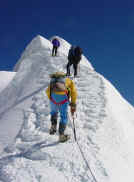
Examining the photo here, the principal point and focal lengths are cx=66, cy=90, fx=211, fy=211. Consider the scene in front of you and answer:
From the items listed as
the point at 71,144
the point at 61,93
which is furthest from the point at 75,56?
the point at 71,144

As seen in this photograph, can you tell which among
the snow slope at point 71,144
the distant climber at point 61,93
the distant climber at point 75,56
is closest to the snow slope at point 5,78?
the distant climber at point 75,56

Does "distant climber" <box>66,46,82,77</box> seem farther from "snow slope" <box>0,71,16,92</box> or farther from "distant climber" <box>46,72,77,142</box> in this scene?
"distant climber" <box>46,72,77,142</box>

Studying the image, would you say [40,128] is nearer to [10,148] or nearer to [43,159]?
[10,148]

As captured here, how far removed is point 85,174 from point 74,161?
45cm

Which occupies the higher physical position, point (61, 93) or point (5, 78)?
point (5, 78)

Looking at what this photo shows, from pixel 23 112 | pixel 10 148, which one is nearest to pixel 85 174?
pixel 10 148

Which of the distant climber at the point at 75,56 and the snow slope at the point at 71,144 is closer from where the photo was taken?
the snow slope at the point at 71,144

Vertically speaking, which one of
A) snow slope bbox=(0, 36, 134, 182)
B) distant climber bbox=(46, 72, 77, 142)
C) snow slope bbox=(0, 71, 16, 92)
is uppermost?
snow slope bbox=(0, 71, 16, 92)

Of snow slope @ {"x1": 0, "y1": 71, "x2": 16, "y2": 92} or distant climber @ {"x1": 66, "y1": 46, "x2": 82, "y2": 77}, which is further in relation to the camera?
snow slope @ {"x1": 0, "y1": 71, "x2": 16, "y2": 92}

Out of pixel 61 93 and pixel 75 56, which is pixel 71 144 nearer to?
pixel 61 93

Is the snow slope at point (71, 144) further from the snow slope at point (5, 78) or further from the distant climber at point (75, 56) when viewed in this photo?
the snow slope at point (5, 78)

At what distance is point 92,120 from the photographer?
6750 mm

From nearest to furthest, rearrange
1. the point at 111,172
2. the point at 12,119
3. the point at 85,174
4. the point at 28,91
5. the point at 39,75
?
the point at 85,174 < the point at 111,172 < the point at 12,119 < the point at 28,91 < the point at 39,75

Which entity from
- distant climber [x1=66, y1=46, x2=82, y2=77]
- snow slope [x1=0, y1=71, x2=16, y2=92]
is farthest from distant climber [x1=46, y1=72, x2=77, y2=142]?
snow slope [x1=0, y1=71, x2=16, y2=92]
